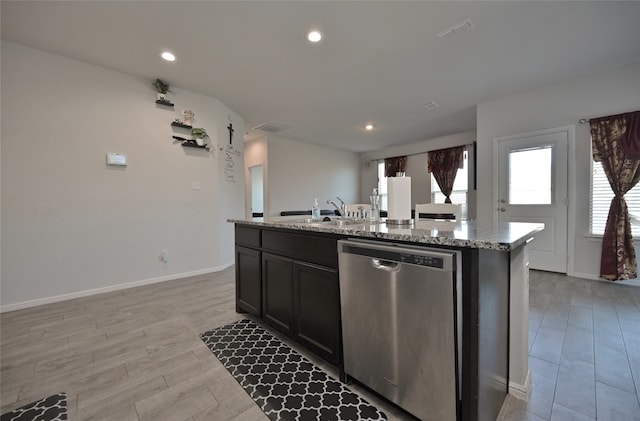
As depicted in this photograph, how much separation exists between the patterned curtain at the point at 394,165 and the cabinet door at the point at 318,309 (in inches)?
221

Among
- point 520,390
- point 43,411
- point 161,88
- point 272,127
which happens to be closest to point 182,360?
point 43,411

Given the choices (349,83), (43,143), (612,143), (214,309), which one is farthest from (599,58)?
(43,143)

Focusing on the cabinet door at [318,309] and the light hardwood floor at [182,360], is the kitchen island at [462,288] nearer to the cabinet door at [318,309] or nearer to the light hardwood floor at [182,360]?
the cabinet door at [318,309]

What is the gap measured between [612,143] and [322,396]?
14.0 ft

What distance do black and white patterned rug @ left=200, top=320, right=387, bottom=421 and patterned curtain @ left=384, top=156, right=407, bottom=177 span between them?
572 cm

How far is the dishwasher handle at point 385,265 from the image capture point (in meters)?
1.12

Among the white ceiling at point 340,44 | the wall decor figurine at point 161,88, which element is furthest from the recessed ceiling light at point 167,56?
the wall decor figurine at point 161,88

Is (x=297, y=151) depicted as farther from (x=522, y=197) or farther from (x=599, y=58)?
(x=599, y=58)

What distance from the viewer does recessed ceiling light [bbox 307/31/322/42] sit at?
7.72ft

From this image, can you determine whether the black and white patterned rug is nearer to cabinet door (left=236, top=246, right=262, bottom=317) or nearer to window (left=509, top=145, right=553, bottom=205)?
cabinet door (left=236, top=246, right=262, bottom=317)

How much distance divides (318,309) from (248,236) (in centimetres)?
94

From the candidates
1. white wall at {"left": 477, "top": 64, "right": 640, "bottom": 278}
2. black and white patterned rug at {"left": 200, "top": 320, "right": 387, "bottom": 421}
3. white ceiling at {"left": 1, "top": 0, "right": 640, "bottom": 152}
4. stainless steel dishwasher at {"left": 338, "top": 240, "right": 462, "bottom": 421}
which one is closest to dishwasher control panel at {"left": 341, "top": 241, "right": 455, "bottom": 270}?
stainless steel dishwasher at {"left": 338, "top": 240, "right": 462, "bottom": 421}

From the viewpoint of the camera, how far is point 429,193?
6.20 m

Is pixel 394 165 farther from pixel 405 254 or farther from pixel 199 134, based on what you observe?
pixel 405 254
